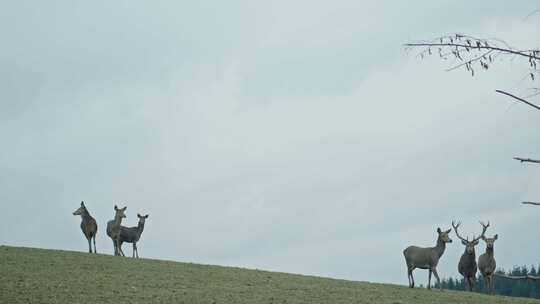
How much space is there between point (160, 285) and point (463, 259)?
40.5 ft

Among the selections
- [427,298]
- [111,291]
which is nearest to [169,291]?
[111,291]

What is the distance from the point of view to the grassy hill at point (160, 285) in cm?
2083

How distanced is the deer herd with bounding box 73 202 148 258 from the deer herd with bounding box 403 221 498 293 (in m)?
10.7

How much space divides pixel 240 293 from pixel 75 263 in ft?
21.8

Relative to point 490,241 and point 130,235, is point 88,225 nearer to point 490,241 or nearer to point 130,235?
point 130,235

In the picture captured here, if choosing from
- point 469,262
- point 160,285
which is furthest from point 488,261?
point 160,285

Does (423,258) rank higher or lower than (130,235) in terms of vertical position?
lower

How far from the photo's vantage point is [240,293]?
2272 centimetres

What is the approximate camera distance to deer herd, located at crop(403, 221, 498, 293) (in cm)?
2823

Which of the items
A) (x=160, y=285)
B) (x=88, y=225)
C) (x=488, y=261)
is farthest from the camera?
(x=88, y=225)

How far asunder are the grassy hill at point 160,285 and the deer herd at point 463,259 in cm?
135

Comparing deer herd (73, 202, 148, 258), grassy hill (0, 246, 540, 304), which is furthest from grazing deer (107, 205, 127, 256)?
grassy hill (0, 246, 540, 304)

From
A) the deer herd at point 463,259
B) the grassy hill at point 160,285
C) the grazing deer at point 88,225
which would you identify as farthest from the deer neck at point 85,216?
the deer herd at point 463,259

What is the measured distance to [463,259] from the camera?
102 ft
